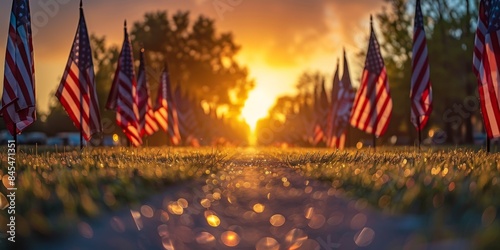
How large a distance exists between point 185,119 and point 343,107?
1808 centimetres

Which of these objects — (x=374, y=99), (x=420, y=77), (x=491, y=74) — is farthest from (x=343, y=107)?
(x=491, y=74)

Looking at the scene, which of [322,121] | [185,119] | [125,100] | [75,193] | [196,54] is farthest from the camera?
[196,54]

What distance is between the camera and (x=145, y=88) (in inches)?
1211

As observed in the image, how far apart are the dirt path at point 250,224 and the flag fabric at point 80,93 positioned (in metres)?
12.2

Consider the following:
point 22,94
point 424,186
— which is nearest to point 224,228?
point 424,186

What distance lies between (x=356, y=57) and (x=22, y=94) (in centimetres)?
3285

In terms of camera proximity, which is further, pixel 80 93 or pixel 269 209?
pixel 80 93

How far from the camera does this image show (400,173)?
9375 mm

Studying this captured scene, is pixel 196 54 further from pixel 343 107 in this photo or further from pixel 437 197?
pixel 437 197

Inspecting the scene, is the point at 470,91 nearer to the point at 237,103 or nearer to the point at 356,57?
the point at 356,57

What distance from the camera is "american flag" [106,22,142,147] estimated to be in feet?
82.5

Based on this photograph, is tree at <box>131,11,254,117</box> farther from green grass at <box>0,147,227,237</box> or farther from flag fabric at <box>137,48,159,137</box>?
green grass at <box>0,147,227,237</box>

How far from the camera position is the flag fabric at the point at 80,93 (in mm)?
20587

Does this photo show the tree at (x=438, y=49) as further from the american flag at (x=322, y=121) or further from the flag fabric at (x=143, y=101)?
the flag fabric at (x=143, y=101)
